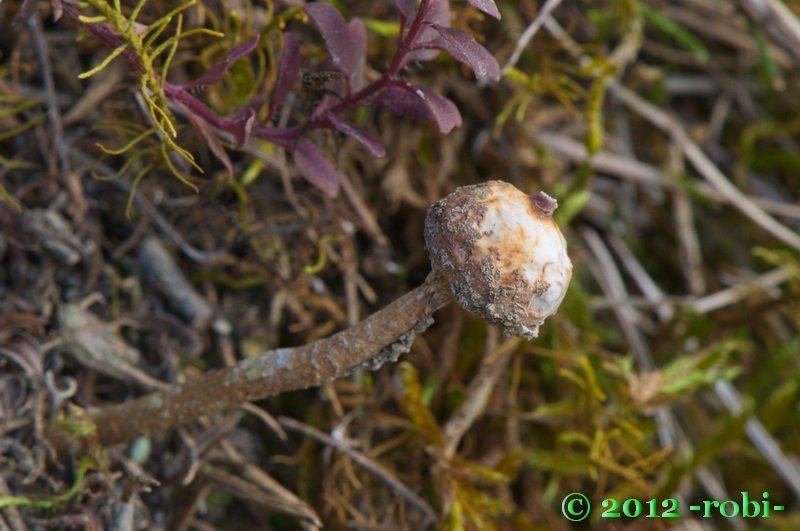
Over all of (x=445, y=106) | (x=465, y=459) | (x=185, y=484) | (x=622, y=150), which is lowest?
(x=465, y=459)

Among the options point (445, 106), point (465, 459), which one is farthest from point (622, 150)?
point (445, 106)

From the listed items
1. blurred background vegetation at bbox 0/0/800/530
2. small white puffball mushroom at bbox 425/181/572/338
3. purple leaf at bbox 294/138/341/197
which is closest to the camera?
small white puffball mushroom at bbox 425/181/572/338

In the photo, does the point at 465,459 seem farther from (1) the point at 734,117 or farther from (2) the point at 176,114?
(1) the point at 734,117

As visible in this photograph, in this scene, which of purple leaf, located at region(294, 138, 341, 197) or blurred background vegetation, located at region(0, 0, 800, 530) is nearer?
purple leaf, located at region(294, 138, 341, 197)

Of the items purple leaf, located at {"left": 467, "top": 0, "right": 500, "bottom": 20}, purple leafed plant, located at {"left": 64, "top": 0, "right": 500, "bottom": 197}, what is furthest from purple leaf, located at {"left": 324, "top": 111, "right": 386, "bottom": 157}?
purple leaf, located at {"left": 467, "top": 0, "right": 500, "bottom": 20}

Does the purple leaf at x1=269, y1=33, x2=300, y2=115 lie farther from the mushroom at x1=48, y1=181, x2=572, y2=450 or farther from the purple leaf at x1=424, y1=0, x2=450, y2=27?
the mushroom at x1=48, y1=181, x2=572, y2=450

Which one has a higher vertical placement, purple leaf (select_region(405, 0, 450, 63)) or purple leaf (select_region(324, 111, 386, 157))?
purple leaf (select_region(405, 0, 450, 63))

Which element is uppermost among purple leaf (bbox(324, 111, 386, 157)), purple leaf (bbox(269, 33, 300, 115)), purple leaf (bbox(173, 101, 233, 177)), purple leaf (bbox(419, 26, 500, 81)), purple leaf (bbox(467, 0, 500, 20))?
purple leaf (bbox(467, 0, 500, 20))

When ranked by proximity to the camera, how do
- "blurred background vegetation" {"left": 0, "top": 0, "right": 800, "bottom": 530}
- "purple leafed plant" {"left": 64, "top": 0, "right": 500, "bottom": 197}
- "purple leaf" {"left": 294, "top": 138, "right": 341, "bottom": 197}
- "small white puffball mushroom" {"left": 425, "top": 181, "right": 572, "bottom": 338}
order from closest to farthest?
"small white puffball mushroom" {"left": 425, "top": 181, "right": 572, "bottom": 338}
"purple leafed plant" {"left": 64, "top": 0, "right": 500, "bottom": 197}
"purple leaf" {"left": 294, "top": 138, "right": 341, "bottom": 197}
"blurred background vegetation" {"left": 0, "top": 0, "right": 800, "bottom": 530}
